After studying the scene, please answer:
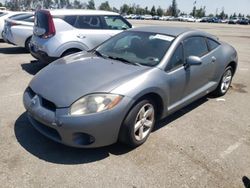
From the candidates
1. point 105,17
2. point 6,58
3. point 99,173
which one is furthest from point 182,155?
point 6,58

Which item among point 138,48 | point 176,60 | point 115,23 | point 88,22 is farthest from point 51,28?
point 176,60

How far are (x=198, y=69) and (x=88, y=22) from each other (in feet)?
13.2

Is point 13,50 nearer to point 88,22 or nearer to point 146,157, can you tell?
point 88,22

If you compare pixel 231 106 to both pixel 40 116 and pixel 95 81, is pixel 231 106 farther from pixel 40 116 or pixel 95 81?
pixel 40 116

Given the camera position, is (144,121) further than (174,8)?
No

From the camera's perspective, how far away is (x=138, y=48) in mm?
4566

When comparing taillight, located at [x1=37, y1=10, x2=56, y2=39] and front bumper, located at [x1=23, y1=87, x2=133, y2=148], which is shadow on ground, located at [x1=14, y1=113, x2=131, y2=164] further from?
taillight, located at [x1=37, y1=10, x2=56, y2=39]

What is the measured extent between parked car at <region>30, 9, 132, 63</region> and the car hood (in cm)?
278

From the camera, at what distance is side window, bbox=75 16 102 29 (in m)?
7.65

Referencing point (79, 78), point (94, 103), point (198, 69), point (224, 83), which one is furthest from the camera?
point (224, 83)

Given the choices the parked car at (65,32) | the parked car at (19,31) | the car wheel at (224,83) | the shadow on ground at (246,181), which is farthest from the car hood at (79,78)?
the parked car at (19,31)

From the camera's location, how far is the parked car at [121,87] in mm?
3355

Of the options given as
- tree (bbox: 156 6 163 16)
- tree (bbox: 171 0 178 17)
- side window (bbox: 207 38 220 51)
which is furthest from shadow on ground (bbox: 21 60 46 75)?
tree (bbox: 171 0 178 17)

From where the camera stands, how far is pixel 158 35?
4.70 metres
